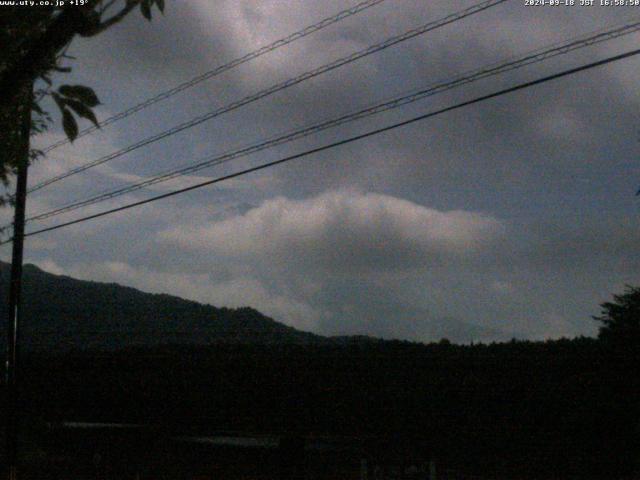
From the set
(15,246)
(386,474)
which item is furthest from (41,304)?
(386,474)

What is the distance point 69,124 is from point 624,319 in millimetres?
18906

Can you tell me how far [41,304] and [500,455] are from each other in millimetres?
58458

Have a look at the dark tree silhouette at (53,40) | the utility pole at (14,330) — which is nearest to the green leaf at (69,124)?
the dark tree silhouette at (53,40)

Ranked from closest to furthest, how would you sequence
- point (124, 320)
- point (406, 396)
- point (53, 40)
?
point (53, 40), point (406, 396), point (124, 320)

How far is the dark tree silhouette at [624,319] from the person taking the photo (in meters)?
20.5

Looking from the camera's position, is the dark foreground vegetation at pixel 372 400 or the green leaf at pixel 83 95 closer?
the green leaf at pixel 83 95

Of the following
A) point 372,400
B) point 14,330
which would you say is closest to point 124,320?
point 372,400

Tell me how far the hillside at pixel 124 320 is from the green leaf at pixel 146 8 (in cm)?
3434

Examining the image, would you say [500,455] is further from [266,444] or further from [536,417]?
[266,444]

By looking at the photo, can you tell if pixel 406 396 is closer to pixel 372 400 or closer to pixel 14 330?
pixel 372 400

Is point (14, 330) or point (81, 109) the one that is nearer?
point (81, 109)

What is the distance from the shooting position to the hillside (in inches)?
1882

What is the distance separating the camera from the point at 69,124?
16.5 ft

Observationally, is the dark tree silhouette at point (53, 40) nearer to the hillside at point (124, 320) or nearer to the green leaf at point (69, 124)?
the green leaf at point (69, 124)
